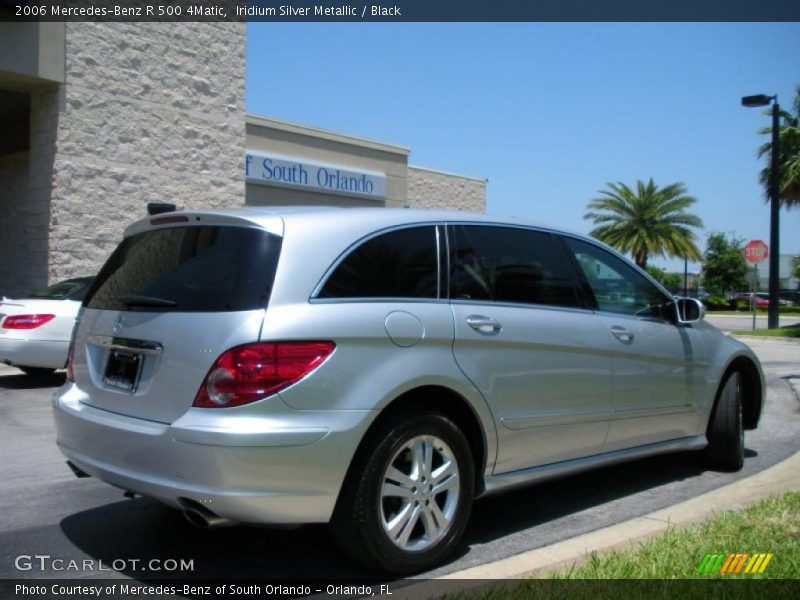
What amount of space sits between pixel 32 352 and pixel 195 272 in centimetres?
703

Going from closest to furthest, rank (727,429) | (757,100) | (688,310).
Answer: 1. (688,310)
2. (727,429)
3. (757,100)

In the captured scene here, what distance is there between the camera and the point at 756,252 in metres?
25.3

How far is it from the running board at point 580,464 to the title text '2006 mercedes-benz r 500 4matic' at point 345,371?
0.6 inches

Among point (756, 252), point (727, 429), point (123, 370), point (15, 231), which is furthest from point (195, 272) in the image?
point (756, 252)

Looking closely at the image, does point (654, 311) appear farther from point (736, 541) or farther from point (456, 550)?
point (456, 550)

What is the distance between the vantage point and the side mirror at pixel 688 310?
18.5 ft

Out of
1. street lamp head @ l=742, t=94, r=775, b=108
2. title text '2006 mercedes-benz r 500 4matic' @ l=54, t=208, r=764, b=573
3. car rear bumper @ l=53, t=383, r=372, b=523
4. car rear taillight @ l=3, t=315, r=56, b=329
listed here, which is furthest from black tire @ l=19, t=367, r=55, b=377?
street lamp head @ l=742, t=94, r=775, b=108

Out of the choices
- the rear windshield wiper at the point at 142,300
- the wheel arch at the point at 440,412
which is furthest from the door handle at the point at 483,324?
the rear windshield wiper at the point at 142,300

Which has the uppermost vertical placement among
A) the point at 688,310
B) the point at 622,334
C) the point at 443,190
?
the point at 443,190

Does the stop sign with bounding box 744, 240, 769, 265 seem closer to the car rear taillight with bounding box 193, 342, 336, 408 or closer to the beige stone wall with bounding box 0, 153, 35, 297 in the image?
the beige stone wall with bounding box 0, 153, 35, 297

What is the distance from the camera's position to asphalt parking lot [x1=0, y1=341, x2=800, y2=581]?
3.97 metres

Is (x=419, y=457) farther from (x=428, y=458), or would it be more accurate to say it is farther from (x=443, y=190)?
(x=443, y=190)

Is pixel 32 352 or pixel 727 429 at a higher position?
pixel 32 352
